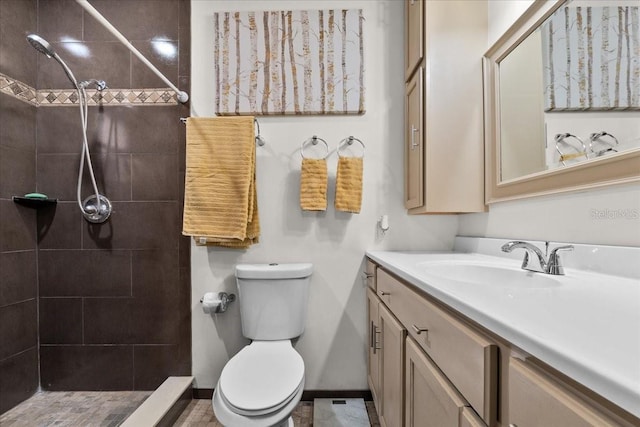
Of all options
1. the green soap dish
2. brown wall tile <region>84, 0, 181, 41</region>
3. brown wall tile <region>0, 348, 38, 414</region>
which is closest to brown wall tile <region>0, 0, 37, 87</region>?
brown wall tile <region>84, 0, 181, 41</region>

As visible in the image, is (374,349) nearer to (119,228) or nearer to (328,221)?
(328,221)

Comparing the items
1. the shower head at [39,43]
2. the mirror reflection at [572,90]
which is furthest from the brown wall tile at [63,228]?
the mirror reflection at [572,90]

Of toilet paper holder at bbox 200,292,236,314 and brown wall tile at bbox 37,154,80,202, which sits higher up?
brown wall tile at bbox 37,154,80,202

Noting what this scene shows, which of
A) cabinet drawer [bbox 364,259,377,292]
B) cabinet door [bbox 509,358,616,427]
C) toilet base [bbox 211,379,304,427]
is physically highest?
cabinet door [bbox 509,358,616,427]

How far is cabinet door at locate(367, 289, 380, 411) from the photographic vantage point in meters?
1.36

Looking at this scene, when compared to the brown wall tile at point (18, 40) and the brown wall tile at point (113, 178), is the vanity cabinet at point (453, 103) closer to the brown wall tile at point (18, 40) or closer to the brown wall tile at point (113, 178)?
the brown wall tile at point (113, 178)

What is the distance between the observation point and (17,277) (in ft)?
5.20

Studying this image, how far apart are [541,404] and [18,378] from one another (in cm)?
238

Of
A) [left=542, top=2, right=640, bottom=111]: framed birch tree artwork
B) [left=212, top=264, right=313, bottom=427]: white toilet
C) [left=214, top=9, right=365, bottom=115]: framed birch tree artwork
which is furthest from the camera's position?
[left=214, top=9, right=365, bottom=115]: framed birch tree artwork

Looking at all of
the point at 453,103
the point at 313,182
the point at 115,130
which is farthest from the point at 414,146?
the point at 115,130

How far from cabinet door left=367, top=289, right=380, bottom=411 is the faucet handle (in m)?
0.70

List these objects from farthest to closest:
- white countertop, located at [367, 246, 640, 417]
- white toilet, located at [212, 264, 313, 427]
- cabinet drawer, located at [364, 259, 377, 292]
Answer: cabinet drawer, located at [364, 259, 377, 292], white toilet, located at [212, 264, 313, 427], white countertop, located at [367, 246, 640, 417]

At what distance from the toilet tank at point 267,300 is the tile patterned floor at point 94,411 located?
1.53 ft

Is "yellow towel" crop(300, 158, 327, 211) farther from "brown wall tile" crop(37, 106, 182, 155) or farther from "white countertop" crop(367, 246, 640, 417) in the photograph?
"white countertop" crop(367, 246, 640, 417)
